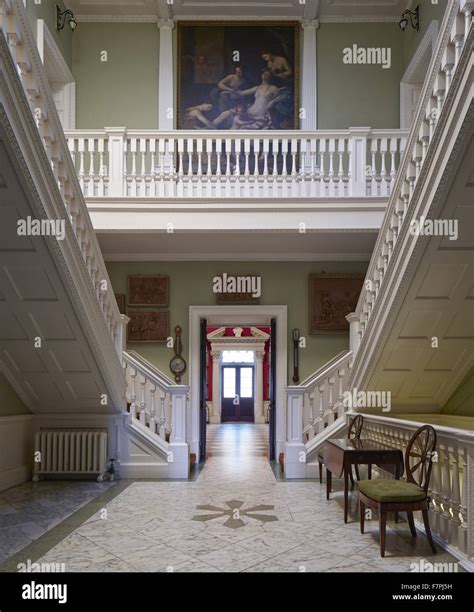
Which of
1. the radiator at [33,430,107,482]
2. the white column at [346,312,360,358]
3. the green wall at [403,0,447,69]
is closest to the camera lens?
the radiator at [33,430,107,482]

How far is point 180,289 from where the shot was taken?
1054 cm

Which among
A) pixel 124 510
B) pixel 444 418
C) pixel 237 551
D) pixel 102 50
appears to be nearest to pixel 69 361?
pixel 124 510

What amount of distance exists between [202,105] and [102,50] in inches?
83.8

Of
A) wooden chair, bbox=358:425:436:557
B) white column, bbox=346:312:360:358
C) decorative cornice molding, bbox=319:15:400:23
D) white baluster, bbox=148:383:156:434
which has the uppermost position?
decorative cornice molding, bbox=319:15:400:23

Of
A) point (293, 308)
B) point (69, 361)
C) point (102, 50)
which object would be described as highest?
point (102, 50)

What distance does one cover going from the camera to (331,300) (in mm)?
10406

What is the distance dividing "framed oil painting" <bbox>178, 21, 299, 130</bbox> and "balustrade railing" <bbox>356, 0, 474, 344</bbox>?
504cm

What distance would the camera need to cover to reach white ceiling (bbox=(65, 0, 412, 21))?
10.6 m

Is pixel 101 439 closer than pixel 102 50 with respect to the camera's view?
Yes

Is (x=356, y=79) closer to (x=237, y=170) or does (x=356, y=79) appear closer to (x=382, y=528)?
(x=237, y=170)

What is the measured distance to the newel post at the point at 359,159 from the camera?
898 cm

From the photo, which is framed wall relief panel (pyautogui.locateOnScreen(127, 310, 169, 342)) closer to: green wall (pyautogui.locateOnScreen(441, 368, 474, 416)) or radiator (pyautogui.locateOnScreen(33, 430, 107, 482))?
radiator (pyautogui.locateOnScreen(33, 430, 107, 482))

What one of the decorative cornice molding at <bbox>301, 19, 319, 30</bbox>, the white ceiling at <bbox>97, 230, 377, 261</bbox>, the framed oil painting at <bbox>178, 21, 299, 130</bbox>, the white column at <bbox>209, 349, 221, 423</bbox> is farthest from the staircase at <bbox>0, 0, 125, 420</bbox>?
the white column at <bbox>209, 349, 221, 423</bbox>
